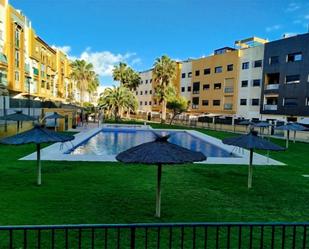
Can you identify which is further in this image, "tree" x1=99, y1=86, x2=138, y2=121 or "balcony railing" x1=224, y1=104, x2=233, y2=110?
"balcony railing" x1=224, y1=104, x2=233, y2=110

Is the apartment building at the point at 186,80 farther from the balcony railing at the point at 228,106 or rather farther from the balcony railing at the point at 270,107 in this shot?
the balcony railing at the point at 270,107

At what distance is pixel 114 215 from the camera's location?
7629 millimetres

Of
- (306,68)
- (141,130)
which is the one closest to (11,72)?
(141,130)

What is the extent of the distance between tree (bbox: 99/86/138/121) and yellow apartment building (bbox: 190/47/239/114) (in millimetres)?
16155

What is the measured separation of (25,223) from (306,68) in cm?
4449

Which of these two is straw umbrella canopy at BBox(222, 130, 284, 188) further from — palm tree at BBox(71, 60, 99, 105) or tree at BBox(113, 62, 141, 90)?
palm tree at BBox(71, 60, 99, 105)

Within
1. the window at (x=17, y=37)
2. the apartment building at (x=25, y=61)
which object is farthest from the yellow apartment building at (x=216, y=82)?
the window at (x=17, y=37)

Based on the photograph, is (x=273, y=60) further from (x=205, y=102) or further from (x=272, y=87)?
(x=205, y=102)

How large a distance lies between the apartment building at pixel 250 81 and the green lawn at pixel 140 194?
3755cm

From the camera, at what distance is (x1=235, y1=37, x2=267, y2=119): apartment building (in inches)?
1955

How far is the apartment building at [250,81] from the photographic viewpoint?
49.7m

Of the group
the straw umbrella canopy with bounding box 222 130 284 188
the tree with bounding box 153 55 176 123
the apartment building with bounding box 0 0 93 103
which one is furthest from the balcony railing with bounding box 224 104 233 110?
the straw umbrella canopy with bounding box 222 130 284 188

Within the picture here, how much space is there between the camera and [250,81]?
167 feet

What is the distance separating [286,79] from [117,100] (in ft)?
92.3
